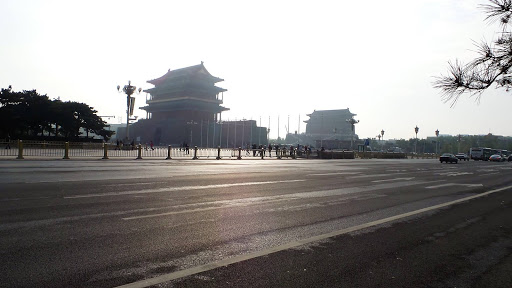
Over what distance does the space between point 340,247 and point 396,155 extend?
63081mm

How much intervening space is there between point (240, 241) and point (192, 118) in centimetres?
8024

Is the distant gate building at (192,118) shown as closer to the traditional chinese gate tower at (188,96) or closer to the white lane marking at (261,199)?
the traditional chinese gate tower at (188,96)

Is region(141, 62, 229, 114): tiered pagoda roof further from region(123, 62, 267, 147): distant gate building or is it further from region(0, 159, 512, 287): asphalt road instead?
region(0, 159, 512, 287): asphalt road

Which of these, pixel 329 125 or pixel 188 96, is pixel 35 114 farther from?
pixel 329 125

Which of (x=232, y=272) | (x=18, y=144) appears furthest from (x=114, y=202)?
(x=18, y=144)

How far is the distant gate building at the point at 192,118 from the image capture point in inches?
3142

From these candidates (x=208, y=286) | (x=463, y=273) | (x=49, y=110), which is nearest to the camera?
(x=208, y=286)

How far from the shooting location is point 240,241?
531 cm

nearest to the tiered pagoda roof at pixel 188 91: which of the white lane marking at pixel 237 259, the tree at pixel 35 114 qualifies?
the tree at pixel 35 114

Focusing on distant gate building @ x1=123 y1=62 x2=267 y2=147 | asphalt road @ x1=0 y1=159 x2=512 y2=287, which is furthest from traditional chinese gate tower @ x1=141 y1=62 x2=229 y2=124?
asphalt road @ x1=0 y1=159 x2=512 y2=287

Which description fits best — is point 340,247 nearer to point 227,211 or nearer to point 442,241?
point 442,241

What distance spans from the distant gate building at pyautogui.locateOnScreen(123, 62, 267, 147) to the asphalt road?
68394 mm

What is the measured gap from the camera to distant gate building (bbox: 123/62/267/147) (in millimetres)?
79812

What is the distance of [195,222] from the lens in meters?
6.38
